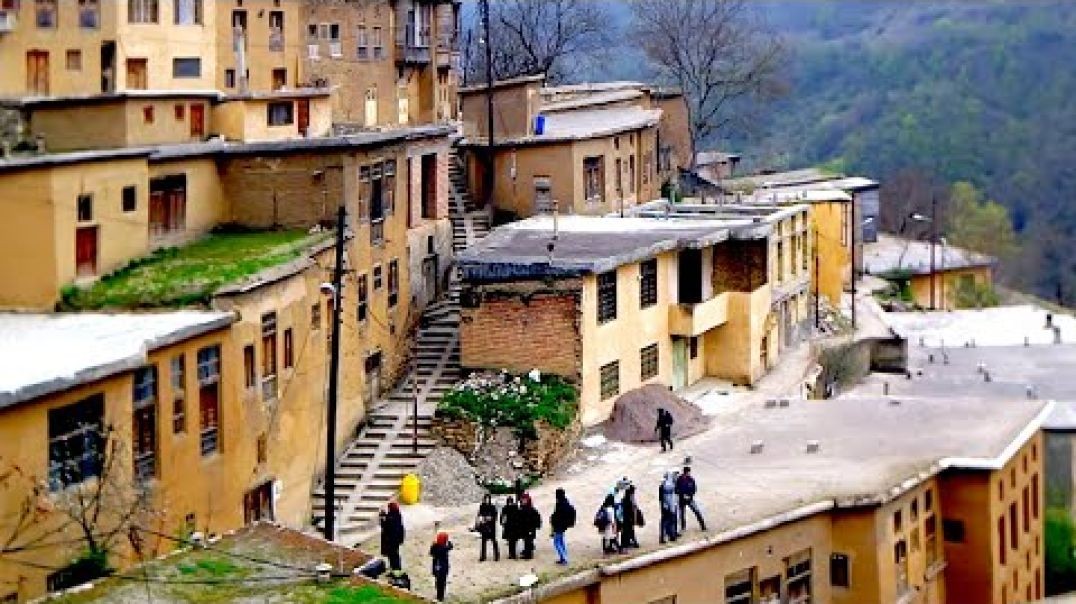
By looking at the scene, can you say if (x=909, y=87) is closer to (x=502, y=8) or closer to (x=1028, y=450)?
(x=502, y=8)

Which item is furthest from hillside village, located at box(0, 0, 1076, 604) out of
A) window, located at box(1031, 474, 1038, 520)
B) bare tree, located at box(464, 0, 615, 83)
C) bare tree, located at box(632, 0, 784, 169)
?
bare tree, located at box(632, 0, 784, 169)

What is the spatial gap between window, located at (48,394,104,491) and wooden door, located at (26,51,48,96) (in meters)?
19.5

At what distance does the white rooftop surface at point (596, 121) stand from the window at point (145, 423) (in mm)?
19614

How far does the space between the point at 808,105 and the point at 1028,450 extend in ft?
334

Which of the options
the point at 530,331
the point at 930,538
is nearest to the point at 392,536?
the point at 530,331

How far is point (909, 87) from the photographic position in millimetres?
132375

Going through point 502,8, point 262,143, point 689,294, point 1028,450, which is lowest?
point 1028,450

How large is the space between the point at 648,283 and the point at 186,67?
15.1m

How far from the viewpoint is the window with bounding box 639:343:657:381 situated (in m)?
37.5

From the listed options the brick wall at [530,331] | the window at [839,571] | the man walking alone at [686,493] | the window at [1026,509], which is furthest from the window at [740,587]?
the window at [1026,509]

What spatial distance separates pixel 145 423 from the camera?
26188 mm

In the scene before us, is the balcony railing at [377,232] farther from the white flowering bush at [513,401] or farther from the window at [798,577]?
the window at [798,577]

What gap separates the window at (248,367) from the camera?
28.8 m

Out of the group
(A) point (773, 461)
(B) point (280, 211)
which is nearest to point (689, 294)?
(A) point (773, 461)
